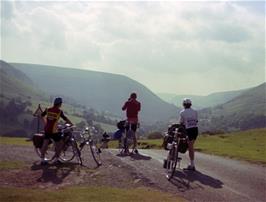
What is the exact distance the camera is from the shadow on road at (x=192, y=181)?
669 inches

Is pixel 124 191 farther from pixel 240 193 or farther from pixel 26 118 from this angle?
pixel 26 118

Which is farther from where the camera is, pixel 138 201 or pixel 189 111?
pixel 189 111

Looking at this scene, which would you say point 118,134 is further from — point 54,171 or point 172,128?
point 54,171

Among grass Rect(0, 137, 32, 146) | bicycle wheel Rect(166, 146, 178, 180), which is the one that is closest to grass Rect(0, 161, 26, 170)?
bicycle wheel Rect(166, 146, 178, 180)

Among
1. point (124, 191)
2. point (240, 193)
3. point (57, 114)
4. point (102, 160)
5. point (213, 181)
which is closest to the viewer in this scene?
point (124, 191)

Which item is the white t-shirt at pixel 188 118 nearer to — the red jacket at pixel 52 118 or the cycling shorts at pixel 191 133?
the cycling shorts at pixel 191 133

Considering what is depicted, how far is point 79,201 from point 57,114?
21.5 ft

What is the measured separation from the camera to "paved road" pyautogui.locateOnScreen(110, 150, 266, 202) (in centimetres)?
1603

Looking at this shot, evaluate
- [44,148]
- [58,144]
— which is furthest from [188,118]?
[44,148]

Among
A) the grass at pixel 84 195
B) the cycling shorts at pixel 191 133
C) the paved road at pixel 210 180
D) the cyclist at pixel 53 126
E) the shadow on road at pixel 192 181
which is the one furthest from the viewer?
the cyclist at pixel 53 126

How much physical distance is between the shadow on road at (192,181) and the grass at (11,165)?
6141 millimetres

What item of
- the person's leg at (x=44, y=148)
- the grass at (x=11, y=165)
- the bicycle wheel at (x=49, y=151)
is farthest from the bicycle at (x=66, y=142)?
the grass at (x=11, y=165)

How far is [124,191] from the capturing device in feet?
50.9

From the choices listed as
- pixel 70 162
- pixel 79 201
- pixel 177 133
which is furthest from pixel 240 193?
pixel 70 162
